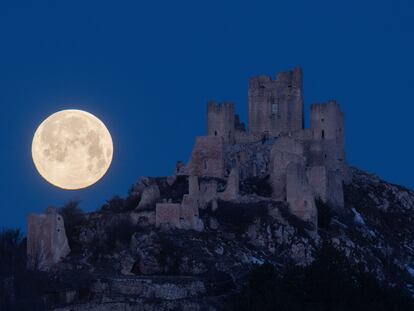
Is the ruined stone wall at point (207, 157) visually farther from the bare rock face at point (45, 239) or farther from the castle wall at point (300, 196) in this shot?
the bare rock face at point (45, 239)

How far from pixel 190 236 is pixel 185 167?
11951mm

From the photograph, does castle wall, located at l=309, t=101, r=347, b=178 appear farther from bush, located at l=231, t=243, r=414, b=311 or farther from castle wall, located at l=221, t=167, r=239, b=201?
bush, located at l=231, t=243, r=414, b=311

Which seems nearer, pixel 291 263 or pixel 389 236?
pixel 291 263

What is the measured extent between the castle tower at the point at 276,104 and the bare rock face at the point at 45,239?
22782mm

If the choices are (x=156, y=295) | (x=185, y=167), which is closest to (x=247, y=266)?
(x=156, y=295)

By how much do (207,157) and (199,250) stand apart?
1277 cm

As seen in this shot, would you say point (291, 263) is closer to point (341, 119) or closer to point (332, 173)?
point (332, 173)

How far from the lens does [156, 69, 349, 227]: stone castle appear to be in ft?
262

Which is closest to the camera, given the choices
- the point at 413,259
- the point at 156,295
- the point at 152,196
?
the point at 156,295

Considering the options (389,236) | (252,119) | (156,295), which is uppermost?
(252,119)

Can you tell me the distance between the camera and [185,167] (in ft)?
281

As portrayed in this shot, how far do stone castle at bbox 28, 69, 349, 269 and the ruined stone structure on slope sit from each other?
0.05 m

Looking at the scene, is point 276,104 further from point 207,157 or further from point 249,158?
point 207,157

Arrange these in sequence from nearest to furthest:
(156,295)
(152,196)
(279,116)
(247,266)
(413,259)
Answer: (156,295) < (247,266) < (152,196) < (413,259) < (279,116)
